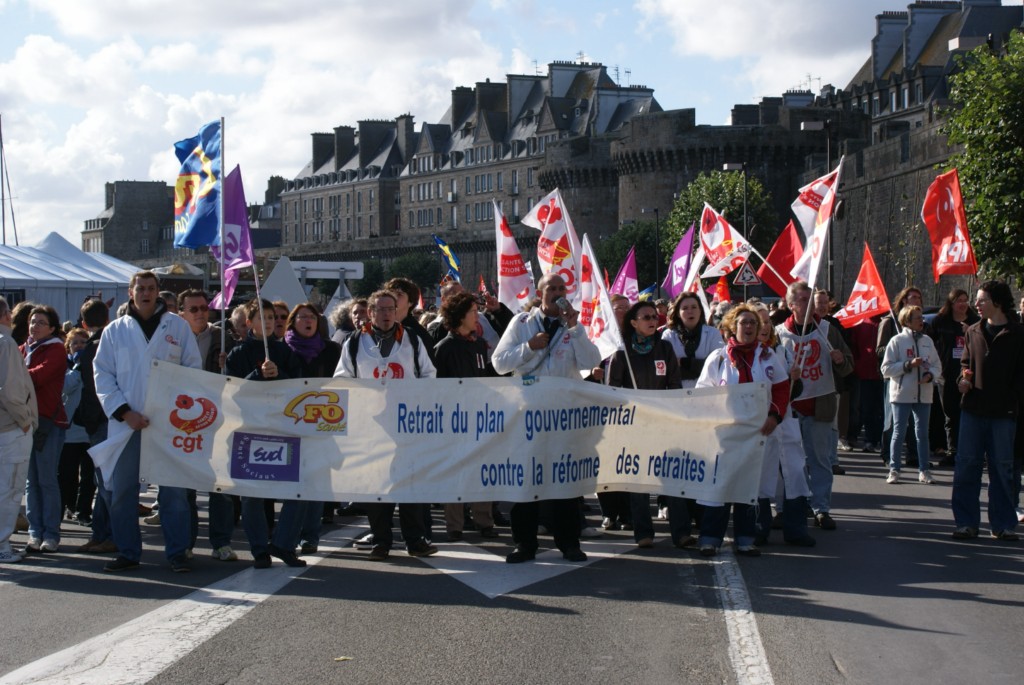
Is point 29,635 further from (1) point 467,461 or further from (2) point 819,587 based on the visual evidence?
(2) point 819,587

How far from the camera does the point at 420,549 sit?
9.71 m

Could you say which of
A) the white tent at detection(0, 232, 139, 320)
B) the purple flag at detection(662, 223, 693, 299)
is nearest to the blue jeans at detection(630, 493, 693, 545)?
the purple flag at detection(662, 223, 693, 299)

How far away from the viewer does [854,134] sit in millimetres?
75250

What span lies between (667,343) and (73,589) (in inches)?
182

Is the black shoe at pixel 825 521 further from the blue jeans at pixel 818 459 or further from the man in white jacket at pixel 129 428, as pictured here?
the man in white jacket at pixel 129 428

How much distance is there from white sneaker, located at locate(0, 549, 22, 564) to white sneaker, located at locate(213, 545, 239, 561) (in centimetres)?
144

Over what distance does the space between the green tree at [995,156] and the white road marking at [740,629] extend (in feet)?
49.0

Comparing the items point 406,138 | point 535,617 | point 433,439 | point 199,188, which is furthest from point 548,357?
point 406,138

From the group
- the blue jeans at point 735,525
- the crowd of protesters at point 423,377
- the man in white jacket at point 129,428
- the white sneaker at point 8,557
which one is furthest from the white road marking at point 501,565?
the white sneaker at point 8,557

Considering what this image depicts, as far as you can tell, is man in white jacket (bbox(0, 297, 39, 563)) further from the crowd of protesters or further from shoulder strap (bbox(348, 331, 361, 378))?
shoulder strap (bbox(348, 331, 361, 378))

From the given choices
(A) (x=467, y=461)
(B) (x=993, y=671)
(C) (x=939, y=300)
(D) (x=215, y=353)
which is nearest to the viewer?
(B) (x=993, y=671)

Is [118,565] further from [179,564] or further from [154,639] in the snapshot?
[154,639]

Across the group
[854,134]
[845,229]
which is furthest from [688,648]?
[854,134]

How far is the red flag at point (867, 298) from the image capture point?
1508 cm
